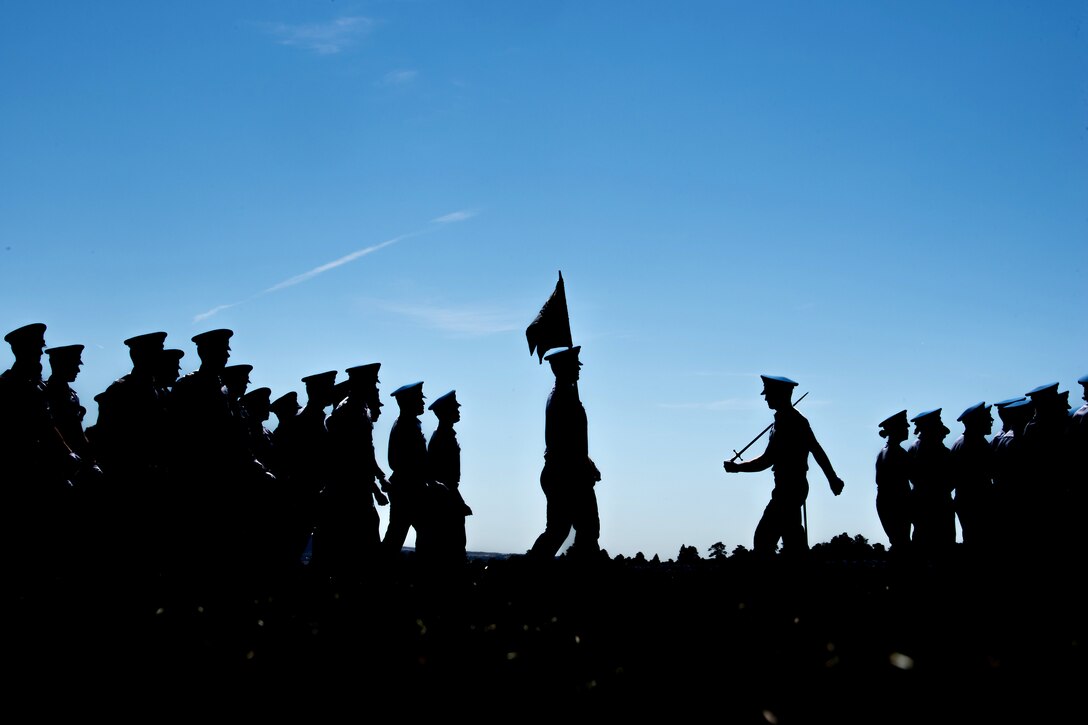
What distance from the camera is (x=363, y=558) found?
1416cm

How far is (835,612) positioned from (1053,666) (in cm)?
323

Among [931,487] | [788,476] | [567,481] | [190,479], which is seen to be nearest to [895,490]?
[931,487]

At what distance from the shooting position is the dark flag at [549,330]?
14.6 metres

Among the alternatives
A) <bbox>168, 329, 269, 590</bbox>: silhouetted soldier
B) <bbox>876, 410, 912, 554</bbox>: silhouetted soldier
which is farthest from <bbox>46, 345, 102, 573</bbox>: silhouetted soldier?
<bbox>876, 410, 912, 554</bbox>: silhouetted soldier

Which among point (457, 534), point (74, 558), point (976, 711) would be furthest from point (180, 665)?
point (74, 558)

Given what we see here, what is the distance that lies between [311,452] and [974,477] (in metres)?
9.64

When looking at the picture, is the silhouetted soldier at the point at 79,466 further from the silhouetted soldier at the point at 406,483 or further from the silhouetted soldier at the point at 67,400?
the silhouetted soldier at the point at 406,483

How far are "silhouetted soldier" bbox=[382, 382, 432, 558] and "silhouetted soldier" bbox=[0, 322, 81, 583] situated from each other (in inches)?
159

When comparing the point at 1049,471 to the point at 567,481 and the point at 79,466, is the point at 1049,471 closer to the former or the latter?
the point at 567,481

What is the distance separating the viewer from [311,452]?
1577cm

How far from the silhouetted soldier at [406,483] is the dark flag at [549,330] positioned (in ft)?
5.95

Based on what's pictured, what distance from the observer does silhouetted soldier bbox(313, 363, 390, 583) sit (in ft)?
46.6

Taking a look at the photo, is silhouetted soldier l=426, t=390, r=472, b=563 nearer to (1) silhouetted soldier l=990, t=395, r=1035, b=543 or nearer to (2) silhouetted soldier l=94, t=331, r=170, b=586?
(2) silhouetted soldier l=94, t=331, r=170, b=586

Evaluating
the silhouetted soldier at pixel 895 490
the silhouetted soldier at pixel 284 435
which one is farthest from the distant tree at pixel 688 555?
the silhouetted soldier at pixel 284 435
